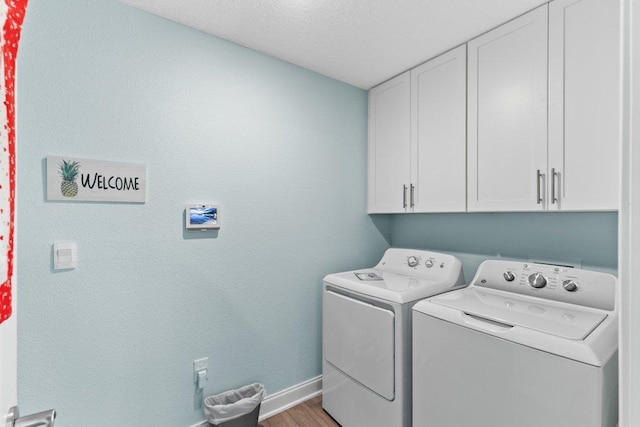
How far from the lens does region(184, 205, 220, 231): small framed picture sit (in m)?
1.72

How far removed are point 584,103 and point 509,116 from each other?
316mm

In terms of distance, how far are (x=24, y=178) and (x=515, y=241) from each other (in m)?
2.59

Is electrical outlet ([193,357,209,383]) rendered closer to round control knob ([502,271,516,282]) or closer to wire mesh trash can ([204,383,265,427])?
wire mesh trash can ([204,383,265,427])

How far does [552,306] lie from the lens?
56.7 inches

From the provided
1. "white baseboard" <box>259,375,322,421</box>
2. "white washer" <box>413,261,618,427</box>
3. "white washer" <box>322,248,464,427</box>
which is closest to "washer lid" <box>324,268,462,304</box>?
"white washer" <box>322,248,464,427</box>

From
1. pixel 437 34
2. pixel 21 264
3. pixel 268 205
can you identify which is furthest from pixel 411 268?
pixel 21 264

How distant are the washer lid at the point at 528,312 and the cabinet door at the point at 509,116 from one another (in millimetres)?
481

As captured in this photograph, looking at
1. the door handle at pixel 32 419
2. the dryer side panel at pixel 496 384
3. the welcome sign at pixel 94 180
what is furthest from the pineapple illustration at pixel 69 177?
the dryer side panel at pixel 496 384

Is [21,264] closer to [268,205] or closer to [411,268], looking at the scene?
[268,205]

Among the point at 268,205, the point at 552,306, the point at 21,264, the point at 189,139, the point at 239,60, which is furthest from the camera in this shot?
the point at 268,205

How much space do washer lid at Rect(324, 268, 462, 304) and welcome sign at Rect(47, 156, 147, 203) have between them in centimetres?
126

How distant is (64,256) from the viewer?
4.58 feet

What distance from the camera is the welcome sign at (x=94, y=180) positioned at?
4.55 ft

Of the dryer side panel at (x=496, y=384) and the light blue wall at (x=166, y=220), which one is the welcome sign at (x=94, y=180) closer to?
the light blue wall at (x=166, y=220)
